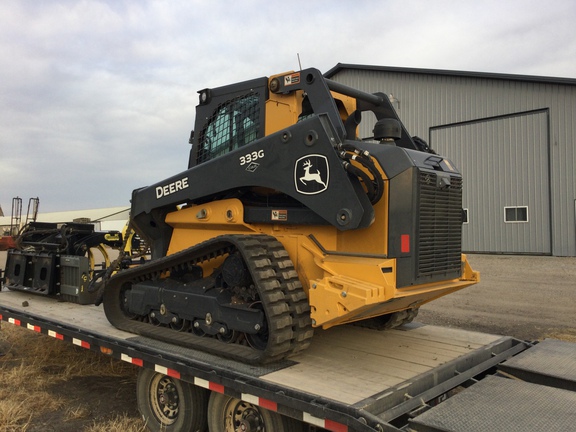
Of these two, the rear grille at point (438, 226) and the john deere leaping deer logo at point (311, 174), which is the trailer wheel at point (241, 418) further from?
the john deere leaping deer logo at point (311, 174)

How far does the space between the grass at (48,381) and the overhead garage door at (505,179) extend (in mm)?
15646

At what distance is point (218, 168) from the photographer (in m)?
4.51

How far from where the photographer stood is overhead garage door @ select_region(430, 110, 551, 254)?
1734 centimetres

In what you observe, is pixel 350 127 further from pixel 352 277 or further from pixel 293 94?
pixel 352 277

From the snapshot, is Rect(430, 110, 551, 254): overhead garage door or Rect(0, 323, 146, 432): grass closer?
Rect(0, 323, 146, 432): grass

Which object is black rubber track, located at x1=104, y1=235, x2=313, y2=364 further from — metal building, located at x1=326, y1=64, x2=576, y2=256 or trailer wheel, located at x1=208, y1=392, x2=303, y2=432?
metal building, located at x1=326, y1=64, x2=576, y2=256

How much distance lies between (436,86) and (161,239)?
17.2 meters

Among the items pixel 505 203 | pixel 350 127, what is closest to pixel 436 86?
pixel 505 203

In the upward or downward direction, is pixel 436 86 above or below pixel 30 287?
above

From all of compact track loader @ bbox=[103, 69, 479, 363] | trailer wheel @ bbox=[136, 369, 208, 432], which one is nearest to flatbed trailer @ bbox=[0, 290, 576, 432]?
trailer wheel @ bbox=[136, 369, 208, 432]

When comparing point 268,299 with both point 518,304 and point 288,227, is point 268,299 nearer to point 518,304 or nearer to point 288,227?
point 288,227

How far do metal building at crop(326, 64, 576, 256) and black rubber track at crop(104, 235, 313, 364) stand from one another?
44.4 ft

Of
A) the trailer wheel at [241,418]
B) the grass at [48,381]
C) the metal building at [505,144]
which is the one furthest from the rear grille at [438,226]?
the metal building at [505,144]

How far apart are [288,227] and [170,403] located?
1898mm
